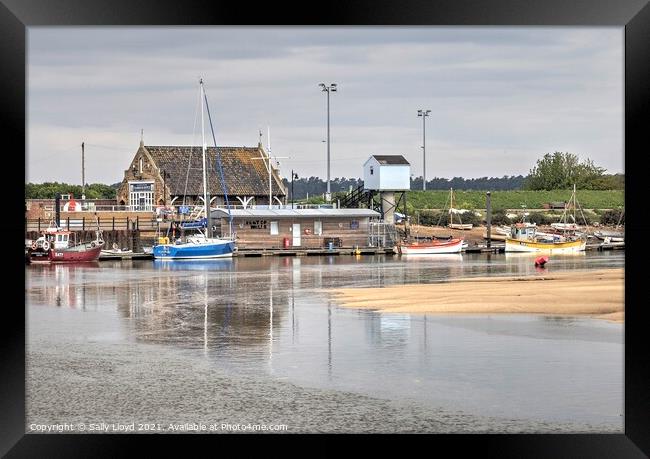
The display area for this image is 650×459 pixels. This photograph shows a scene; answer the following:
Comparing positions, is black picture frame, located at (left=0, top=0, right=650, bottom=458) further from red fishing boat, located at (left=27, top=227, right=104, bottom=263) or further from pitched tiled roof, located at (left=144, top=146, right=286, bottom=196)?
pitched tiled roof, located at (left=144, top=146, right=286, bottom=196)

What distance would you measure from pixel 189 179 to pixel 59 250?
709 inches

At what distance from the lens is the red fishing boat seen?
57.2 meters

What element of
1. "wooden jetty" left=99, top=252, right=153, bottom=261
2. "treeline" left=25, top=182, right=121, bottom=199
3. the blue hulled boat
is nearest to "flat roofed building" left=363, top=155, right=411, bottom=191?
the blue hulled boat

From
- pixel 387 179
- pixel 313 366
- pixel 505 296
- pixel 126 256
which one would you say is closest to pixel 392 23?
pixel 313 366

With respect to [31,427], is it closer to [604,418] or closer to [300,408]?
[300,408]

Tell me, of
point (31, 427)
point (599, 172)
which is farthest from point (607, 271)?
point (599, 172)

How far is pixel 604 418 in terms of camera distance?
1389cm

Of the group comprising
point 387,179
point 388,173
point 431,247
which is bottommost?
point 431,247

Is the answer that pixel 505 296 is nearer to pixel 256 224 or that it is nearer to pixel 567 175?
pixel 256 224

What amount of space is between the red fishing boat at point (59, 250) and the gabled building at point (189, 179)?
40.2 ft

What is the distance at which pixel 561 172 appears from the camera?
103 m

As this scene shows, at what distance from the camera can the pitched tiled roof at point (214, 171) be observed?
7400 cm

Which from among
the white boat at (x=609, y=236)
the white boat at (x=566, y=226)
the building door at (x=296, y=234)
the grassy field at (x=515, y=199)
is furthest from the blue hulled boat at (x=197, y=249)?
the grassy field at (x=515, y=199)

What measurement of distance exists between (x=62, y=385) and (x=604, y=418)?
26.4 ft
